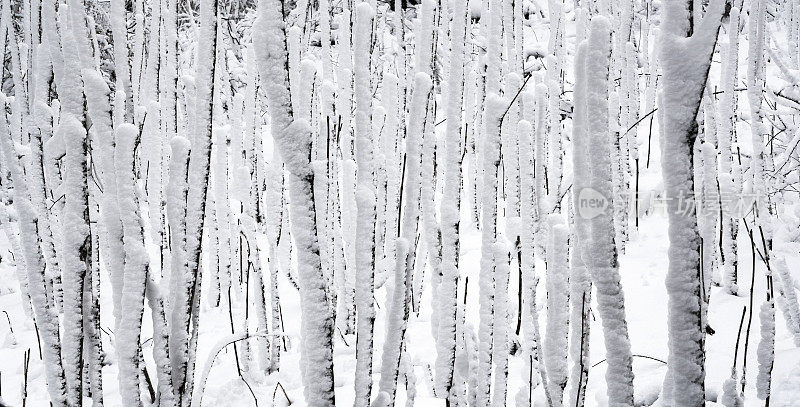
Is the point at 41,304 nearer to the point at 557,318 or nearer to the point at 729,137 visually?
the point at 557,318

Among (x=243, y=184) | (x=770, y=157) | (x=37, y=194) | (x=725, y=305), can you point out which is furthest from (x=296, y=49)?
(x=770, y=157)

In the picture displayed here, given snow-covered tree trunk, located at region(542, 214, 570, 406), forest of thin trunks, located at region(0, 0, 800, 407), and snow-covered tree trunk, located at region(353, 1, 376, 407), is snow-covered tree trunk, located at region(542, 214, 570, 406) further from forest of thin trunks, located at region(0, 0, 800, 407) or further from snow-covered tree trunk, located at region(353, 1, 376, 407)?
snow-covered tree trunk, located at region(353, 1, 376, 407)

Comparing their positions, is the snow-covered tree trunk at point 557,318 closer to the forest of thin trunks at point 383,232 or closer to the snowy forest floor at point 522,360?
the forest of thin trunks at point 383,232

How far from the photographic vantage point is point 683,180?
2.19 ft

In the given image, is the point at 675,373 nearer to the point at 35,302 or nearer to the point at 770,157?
the point at 35,302

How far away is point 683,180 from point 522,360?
1405 millimetres

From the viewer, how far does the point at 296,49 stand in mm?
1933

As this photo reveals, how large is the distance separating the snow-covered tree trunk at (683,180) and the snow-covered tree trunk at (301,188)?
50 centimetres

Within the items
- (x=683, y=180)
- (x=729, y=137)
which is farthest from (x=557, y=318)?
(x=729, y=137)

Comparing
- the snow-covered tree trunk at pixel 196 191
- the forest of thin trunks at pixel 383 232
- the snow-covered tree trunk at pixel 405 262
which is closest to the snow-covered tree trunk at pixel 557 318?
the forest of thin trunks at pixel 383 232

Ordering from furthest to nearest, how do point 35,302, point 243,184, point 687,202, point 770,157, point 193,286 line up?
1. point 770,157
2. point 243,184
3. point 35,302
4. point 193,286
5. point 687,202

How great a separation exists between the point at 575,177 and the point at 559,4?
82.9 inches

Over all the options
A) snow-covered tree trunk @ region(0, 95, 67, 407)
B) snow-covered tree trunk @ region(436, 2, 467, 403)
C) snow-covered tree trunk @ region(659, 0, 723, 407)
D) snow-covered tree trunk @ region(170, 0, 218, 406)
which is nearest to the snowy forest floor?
snow-covered tree trunk @ region(170, 0, 218, 406)

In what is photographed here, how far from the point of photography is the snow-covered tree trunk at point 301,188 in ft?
2.49
